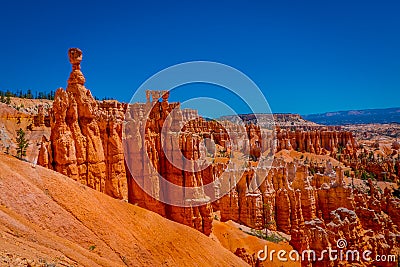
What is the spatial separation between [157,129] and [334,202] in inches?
1294

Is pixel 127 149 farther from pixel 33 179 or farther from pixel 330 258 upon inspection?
pixel 330 258

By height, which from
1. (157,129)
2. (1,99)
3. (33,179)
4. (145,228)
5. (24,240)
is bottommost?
(145,228)

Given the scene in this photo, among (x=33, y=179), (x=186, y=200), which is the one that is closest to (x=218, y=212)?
(x=186, y=200)

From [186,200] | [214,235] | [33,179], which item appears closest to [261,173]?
[214,235]

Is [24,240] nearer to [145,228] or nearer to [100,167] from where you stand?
[145,228]

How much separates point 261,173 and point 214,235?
2275 centimetres

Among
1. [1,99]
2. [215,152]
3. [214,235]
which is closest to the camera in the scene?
[214,235]

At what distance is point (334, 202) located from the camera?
55188mm

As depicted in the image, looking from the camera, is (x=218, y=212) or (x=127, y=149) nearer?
(x=127, y=149)

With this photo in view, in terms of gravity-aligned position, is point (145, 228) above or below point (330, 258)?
above

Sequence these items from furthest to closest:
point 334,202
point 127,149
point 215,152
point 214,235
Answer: point 215,152 → point 334,202 → point 214,235 → point 127,149

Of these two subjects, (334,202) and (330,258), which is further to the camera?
(334,202)

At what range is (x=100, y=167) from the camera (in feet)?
92.3

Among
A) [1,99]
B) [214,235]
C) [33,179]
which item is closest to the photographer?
[33,179]
